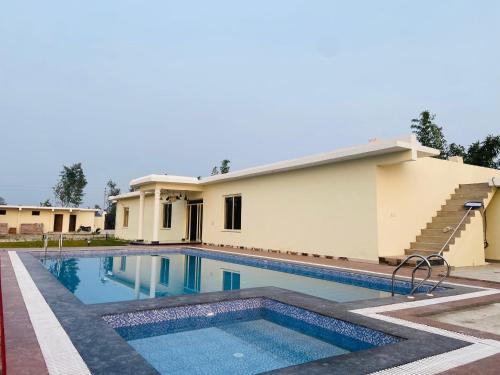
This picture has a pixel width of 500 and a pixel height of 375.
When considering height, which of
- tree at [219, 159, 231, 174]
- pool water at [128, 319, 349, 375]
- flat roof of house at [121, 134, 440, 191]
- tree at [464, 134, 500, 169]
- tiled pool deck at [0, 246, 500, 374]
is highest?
tree at [219, 159, 231, 174]

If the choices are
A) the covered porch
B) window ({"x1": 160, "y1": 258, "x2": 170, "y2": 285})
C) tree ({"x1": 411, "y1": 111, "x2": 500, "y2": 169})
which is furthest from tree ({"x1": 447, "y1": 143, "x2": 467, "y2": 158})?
window ({"x1": 160, "y1": 258, "x2": 170, "y2": 285})

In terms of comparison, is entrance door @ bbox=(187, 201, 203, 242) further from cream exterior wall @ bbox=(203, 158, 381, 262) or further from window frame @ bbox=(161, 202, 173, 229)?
cream exterior wall @ bbox=(203, 158, 381, 262)

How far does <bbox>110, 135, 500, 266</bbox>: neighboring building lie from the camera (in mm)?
10375

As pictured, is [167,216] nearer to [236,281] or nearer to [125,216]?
[125,216]

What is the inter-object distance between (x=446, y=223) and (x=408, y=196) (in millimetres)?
1512

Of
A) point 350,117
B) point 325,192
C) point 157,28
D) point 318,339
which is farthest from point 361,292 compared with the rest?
point 350,117

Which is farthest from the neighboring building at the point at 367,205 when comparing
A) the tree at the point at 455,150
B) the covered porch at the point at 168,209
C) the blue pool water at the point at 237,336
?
the tree at the point at 455,150

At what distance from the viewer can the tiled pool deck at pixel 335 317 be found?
9.21 ft

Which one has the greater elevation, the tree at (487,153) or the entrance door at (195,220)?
the tree at (487,153)

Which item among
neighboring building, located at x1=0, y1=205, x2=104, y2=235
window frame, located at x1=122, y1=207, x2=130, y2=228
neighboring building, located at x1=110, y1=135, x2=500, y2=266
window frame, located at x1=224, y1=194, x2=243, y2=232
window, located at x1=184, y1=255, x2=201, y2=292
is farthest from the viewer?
neighboring building, located at x1=0, y1=205, x2=104, y2=235

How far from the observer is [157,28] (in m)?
22.0

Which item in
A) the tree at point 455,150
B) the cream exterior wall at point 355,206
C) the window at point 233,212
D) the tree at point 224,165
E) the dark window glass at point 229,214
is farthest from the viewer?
the tree at point 224,165

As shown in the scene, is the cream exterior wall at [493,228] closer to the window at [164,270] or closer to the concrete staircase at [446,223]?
the concrete staircase at [446,223]

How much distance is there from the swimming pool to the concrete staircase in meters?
2.65
